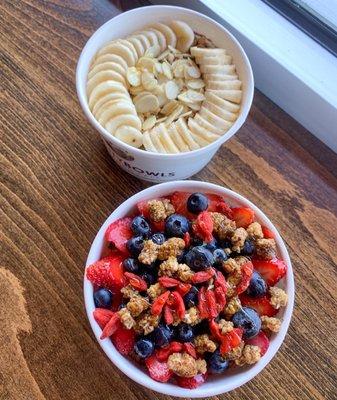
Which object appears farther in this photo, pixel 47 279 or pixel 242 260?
pixel 47 279

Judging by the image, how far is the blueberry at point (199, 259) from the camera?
773 mm

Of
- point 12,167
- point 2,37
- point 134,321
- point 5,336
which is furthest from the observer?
point 2,37

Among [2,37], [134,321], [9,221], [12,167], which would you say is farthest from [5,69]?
[134,321]

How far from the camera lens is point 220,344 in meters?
0.77

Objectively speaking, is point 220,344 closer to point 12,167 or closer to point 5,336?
point 5,336

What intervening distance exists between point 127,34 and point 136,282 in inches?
18.7

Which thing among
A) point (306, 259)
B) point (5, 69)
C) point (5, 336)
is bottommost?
point (5, 336)

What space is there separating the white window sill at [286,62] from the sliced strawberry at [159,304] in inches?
18.3

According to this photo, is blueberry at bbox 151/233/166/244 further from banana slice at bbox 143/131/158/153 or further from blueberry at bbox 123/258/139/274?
banana slice at bbox 143/131/158/153

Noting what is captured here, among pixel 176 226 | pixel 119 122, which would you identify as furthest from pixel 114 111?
pixel 176 226

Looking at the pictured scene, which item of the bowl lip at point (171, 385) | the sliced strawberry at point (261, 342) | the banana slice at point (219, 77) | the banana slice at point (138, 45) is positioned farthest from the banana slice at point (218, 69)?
the sliced strawberry at point (261, 342)

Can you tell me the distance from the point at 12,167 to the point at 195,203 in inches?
13.9

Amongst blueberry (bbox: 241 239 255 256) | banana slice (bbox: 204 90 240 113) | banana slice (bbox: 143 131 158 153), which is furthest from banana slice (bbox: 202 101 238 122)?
blueberry (bbox: 241 239 255 256)

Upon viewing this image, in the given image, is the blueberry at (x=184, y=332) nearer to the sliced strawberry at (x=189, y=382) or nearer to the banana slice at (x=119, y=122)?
the sliced strawberry at (x=189, y=382)
